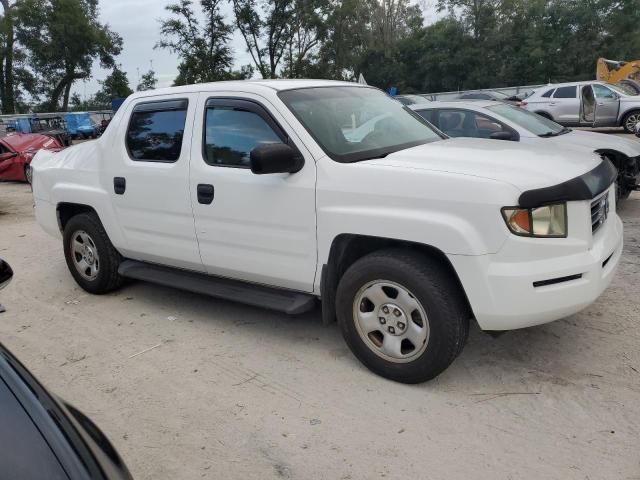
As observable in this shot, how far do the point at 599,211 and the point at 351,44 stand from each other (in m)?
42.8

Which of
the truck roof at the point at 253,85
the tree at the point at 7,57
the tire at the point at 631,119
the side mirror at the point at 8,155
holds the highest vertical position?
the tree at the point at 7,57

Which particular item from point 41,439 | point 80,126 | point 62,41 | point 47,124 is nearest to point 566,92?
point 41,439

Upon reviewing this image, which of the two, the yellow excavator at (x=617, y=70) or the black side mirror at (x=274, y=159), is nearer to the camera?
the black side mirror at (x=274, y=159)

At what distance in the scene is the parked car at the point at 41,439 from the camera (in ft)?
4.58

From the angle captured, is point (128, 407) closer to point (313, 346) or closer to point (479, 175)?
point (313, 346)

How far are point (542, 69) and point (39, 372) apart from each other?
134ft

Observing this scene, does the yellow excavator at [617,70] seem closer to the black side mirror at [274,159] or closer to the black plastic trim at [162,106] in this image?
the black plastic trim at [162,106]

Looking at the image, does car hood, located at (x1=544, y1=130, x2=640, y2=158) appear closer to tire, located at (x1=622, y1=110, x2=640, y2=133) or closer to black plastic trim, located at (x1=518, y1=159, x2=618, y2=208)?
black plastic trim, located at (x1=518, y1=159, x2=618, y2=208)

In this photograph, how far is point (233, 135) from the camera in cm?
396

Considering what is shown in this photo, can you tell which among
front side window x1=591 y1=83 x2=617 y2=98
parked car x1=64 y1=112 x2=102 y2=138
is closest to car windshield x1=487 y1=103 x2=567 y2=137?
front side window x1=591 y1=83 x2=617 y2=98

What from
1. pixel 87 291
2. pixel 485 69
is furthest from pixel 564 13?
pixel 87 291

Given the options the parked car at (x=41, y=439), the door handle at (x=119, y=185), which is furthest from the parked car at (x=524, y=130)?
the parked car at (x=41, y=439)

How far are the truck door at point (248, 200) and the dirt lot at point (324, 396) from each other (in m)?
0.61

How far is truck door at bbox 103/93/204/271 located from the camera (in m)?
4.20
